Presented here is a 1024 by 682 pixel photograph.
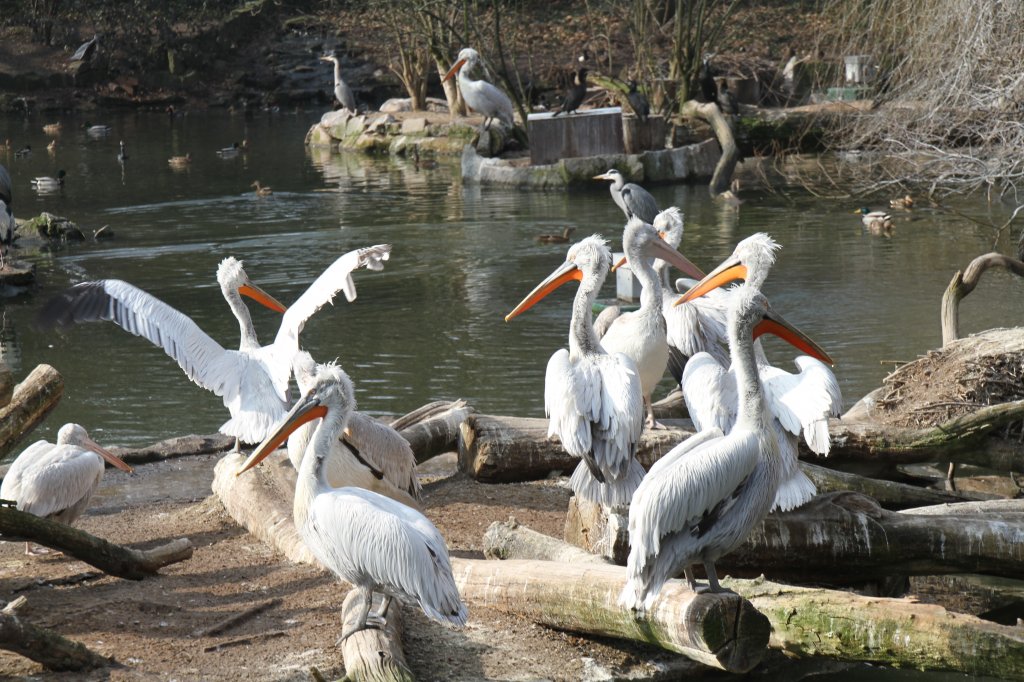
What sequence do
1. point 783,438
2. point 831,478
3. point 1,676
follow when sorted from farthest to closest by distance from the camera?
point 831,478
point 783,438
point 1,676

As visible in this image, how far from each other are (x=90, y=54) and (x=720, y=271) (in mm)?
31948

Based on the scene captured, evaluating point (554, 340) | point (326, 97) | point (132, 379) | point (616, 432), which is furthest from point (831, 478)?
point (326, 97)

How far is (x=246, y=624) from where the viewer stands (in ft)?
15.2

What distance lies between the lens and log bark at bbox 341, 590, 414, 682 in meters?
3.91

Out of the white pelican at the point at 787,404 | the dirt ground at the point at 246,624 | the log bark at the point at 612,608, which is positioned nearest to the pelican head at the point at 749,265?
the white pelican at the point at 787,404

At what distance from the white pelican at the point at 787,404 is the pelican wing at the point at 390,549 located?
136 cm

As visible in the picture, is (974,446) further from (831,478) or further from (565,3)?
(565,3)

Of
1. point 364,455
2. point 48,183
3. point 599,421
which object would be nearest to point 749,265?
point 599,421

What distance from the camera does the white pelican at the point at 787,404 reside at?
15.7ft

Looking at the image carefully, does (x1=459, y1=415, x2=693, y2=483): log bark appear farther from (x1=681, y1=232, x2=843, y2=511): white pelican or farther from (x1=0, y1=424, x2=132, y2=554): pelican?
(x1=0, y1=424, x2=132, y2=554): pelican

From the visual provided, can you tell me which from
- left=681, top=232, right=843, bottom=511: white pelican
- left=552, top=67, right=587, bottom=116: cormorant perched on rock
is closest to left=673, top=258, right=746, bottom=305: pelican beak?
left=681, top=232, right=843, bottom=511: white pelican

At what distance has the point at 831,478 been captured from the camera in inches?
228

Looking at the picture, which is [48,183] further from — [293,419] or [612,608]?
[612,608]

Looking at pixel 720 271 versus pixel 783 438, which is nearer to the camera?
pixel 783 438
